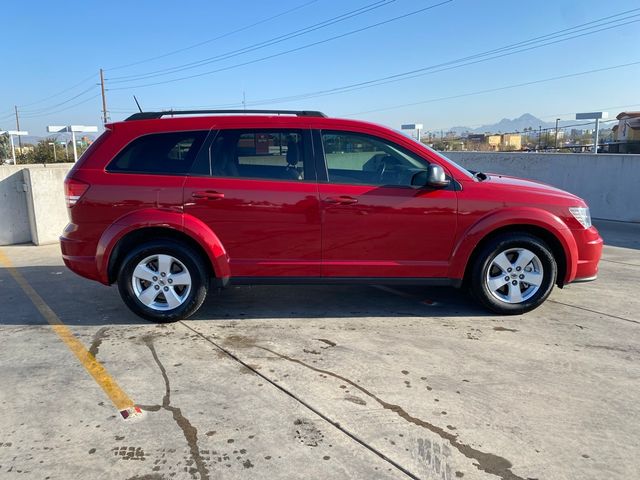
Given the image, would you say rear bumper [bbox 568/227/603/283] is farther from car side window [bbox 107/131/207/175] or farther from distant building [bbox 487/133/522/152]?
distant building [bbox 487/133/522/152]

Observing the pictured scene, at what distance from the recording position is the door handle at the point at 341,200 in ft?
14.9

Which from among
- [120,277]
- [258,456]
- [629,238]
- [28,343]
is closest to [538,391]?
[258,456]

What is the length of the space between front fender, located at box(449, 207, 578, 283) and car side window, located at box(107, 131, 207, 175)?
263 cm

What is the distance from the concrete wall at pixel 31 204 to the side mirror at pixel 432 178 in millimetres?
6658

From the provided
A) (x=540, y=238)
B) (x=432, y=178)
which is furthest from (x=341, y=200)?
(x=540, y=238)

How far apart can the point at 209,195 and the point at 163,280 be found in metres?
0.92

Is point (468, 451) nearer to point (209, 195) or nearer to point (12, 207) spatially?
point (209, 195)

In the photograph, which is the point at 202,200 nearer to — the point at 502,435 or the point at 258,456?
the point at 258,456

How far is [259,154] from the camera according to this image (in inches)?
182

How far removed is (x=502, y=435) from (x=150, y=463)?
200cm

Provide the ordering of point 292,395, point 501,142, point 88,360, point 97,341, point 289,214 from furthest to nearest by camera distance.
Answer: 1. point 501,142
2. point 289,214
3. point 97,341
4. point 88,360
5. point 292,395

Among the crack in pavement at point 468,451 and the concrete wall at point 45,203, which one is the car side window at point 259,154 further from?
the concrete wall at point 45,203

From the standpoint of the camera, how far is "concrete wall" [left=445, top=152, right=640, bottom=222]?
33.5 ft

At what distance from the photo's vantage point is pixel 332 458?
2.70m
